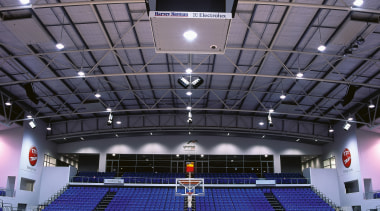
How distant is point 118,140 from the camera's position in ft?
113

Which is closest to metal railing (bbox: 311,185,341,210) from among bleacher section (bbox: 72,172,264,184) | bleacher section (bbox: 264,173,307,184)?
bleacher section (bbox: 264,173,307,184)

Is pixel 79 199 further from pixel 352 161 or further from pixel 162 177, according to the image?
pixel 352 161

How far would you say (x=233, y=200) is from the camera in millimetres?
28500

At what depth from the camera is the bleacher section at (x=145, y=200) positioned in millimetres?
26844

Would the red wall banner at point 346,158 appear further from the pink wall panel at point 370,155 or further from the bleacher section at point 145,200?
the bleacher section at point 145,200

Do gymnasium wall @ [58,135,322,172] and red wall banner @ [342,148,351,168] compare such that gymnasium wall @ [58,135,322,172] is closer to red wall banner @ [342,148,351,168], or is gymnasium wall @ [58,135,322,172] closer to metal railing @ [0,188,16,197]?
red wall banner @ [342,148,351,168]

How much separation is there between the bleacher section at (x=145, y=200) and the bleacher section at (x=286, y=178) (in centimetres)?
956

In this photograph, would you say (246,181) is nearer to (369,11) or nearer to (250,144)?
(250,144)

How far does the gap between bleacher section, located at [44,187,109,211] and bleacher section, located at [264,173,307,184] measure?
15.9 meters

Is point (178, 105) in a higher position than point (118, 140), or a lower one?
higher

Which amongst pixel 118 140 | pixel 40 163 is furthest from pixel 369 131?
pixel 40 163

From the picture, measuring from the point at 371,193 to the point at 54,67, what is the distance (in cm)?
2479

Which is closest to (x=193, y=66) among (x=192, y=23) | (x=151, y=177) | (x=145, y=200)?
(x=145, y=200)

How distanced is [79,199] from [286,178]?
19.1 meters
